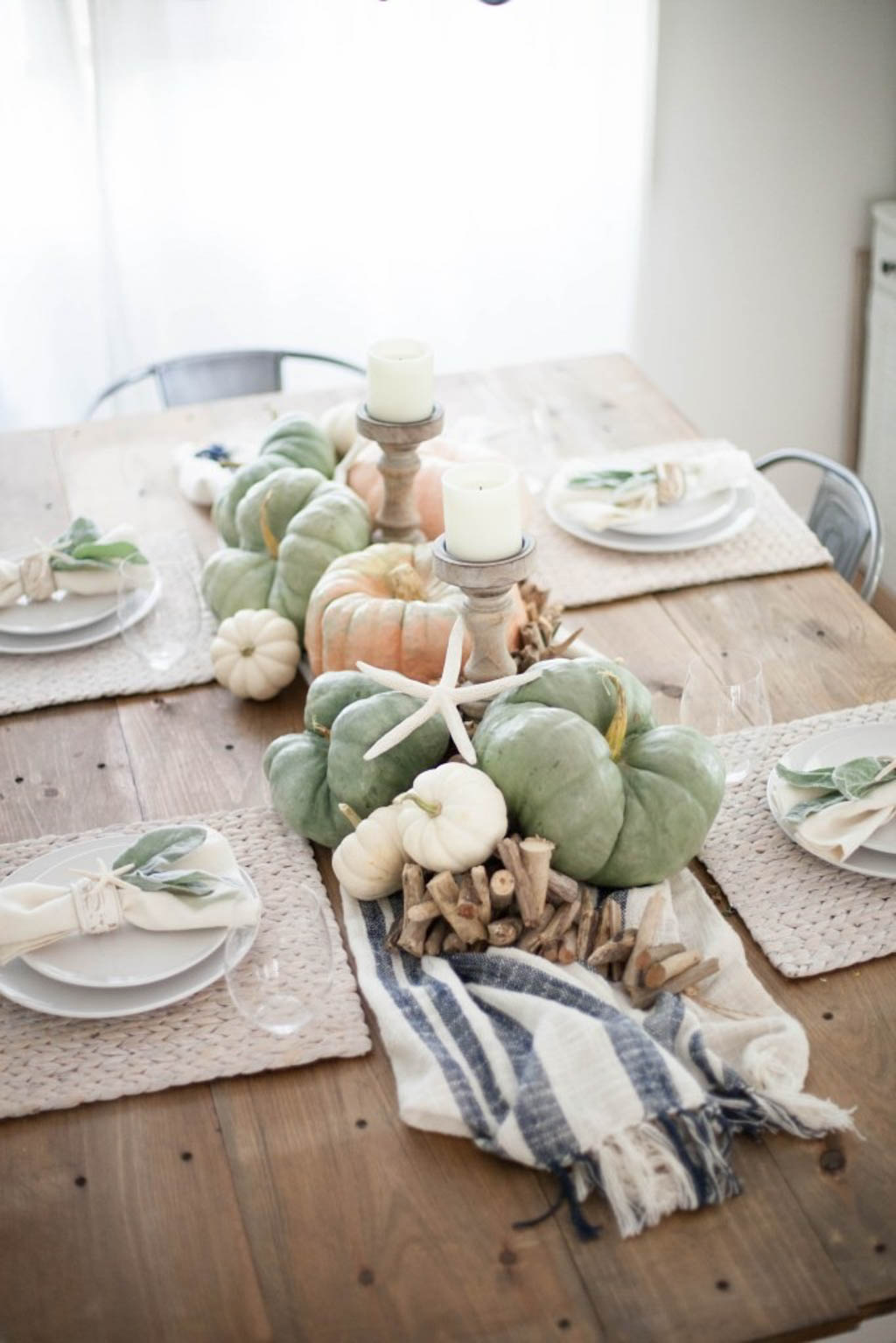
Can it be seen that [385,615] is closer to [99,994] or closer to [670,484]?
[99,994]

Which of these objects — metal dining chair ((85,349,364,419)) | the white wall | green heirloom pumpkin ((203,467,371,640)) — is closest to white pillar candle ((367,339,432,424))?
green heirloom pumpkin ((203,467,371,640))

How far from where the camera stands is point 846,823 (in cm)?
137

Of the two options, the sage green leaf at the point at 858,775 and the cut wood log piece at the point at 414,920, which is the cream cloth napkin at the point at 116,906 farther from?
the sage green leaf at the point at 858,775

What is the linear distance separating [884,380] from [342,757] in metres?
2.44

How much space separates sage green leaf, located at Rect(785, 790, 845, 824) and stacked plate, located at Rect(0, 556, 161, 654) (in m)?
0.86

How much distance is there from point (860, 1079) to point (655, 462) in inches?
44.9

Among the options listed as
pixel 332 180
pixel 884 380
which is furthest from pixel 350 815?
pixel 884 380

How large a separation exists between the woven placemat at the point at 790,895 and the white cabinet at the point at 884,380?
6.84 ft

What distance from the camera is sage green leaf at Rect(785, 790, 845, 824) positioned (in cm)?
138

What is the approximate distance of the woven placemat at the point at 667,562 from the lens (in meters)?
1.89

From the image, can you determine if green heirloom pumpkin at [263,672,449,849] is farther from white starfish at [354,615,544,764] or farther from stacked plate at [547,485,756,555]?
stacked plate at [547,485,756,555]

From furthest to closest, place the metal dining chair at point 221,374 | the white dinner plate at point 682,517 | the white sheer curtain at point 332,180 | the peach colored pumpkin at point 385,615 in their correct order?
the white sheer curtain at point 332,180, the metal dining chair at point 221,374, the white dinner plate at point 682,517, the peach colored pumpkin at point 385,615

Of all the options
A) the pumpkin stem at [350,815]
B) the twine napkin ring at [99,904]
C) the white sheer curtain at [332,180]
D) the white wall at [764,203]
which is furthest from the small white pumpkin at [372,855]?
the white wall at [764,203]

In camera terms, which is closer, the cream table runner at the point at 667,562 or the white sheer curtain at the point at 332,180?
the cream table runner at the point at 667,562
